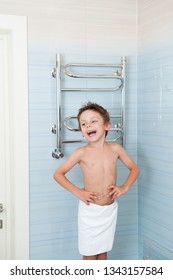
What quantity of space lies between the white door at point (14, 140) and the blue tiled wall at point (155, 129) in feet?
2.53

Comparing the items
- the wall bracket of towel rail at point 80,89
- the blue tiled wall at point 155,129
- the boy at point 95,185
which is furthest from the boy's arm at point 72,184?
the blue tiled wall at point 155,129

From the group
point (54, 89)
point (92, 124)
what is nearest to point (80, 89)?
point (54, 89)

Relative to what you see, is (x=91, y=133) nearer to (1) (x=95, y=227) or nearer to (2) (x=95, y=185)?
(2) (x=95, y=185)

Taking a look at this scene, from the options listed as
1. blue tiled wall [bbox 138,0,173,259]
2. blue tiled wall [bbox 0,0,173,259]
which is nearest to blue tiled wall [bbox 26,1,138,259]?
blue tiled wall [bbox 0,0,173,259]

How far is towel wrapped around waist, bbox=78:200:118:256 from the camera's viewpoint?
2104 millimetres

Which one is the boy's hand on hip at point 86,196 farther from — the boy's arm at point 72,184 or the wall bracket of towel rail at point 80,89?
the wall bracket of towel rail at point 80,89

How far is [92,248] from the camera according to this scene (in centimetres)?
214

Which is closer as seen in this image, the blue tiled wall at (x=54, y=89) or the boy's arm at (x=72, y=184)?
the boy's arm at (x=72, y=184)

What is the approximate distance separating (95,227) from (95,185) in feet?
0.75

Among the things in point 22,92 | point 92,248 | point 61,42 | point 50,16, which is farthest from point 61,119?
point 92,248

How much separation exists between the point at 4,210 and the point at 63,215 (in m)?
0.39

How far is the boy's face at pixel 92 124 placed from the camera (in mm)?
2098

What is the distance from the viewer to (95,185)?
2.14 meters
